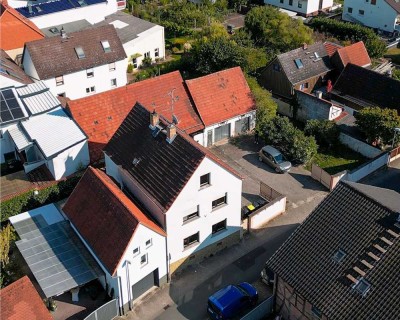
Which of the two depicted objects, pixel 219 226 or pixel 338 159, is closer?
pixel 219 226

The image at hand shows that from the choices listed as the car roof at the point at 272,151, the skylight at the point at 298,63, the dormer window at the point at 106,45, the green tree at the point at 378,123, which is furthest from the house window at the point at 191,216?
the dormer window at the point at 106,45

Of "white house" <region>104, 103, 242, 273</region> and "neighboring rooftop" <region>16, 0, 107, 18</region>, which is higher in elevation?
"neighboring rooftop" <region>16, 0, 107, 18</region>

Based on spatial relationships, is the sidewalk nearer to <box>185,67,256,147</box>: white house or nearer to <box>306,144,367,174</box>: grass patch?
<box>306,144,367,174</box>: grass patch

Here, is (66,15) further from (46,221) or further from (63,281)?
(63,281)

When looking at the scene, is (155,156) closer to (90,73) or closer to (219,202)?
(219,202)

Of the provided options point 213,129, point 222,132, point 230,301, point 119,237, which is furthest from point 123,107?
point 230,301

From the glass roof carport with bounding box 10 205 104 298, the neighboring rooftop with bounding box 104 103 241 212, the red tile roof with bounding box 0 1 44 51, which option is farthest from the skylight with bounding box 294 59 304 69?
the glass roof carport with bounding box 10 205 104 298
